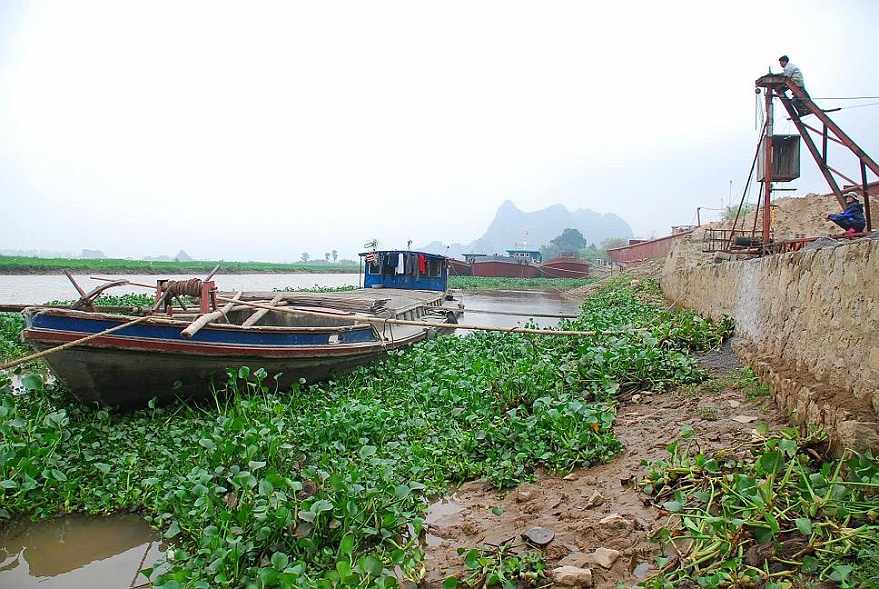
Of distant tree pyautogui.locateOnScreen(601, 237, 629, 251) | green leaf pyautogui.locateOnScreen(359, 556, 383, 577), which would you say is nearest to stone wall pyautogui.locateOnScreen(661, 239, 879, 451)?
green leaf pyautogui.locateOnScreen(359, 556, 383, 577)

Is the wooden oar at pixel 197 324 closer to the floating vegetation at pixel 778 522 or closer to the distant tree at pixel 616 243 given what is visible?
the floating vegetation at pixel 778 522

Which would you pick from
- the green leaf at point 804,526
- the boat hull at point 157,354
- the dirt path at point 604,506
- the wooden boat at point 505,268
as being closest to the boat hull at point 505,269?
the wooden boat at point 505,268

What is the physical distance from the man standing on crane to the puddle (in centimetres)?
974

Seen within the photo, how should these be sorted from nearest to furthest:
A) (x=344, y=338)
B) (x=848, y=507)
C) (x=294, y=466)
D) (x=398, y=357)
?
(x=848, y=507)
(x=294, y=466)
(x=344, y=338)
(x=398, y=357)

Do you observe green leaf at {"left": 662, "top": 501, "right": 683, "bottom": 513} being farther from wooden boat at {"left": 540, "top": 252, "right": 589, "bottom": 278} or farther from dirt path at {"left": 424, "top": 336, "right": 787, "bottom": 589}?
wooden boat at {"left": 540, "top": 252, "right": 589, "bottom": 278}

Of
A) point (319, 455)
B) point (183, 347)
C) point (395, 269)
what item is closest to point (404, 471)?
point (319, 455)

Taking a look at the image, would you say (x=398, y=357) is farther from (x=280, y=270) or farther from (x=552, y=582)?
(x=280, y=270)

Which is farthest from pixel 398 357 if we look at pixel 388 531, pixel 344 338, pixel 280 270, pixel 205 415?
pixel 280 270

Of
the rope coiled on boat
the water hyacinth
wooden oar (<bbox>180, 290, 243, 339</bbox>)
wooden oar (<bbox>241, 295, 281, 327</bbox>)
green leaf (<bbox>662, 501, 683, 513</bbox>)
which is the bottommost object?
the water hyacinth

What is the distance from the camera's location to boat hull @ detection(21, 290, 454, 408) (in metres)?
5.31

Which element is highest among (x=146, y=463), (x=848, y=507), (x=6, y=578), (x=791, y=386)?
(x=791, y=386)

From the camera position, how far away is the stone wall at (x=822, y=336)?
279 cm

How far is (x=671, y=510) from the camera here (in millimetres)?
2758

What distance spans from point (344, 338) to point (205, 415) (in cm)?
220
